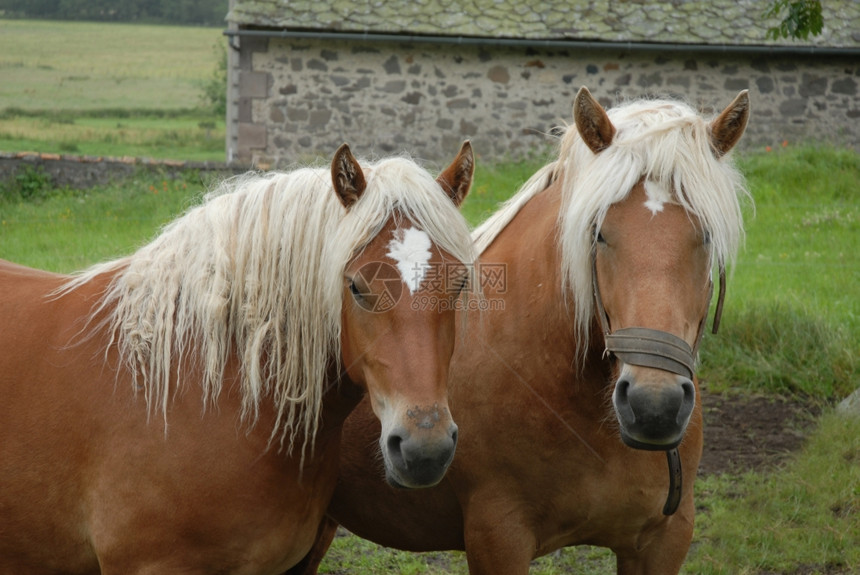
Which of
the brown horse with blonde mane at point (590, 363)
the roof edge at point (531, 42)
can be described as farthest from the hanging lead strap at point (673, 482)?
the roof edge at point (531, 42)

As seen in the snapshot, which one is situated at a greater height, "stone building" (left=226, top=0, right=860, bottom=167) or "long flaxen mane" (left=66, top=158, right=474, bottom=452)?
"stone building" (left=226, top=0, right=860, bottom=167)

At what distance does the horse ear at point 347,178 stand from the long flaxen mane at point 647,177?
24.9 inches

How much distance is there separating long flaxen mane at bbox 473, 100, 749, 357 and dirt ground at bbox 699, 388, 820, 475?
2.92 metres

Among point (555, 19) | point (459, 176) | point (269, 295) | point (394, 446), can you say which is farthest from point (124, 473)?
point (555, 19)

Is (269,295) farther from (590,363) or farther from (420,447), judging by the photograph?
(590,363)

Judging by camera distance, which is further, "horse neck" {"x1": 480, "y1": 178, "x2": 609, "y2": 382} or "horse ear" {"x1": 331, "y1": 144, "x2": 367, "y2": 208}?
"horse neck" {"x1": 480, "y1": 178, "x2": 609, "y2": 382}

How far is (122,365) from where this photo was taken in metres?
2.57

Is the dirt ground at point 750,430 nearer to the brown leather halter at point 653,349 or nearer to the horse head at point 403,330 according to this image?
the brown leather halter at point 653,349

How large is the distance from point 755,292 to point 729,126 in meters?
4.78

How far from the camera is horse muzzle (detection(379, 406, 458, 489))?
2236 millimetres

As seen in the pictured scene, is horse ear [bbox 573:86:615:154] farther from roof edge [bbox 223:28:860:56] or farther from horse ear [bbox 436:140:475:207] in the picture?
roof edge [bbox 223:28:860:56]

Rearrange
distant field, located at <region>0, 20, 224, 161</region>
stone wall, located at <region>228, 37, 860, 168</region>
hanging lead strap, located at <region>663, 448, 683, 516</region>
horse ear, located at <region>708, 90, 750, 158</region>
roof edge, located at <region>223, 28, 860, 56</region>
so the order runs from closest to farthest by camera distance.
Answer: horse ear, located at <region>708, 90, 750, 158</region> < hanging lead strap, located at <region>663, 448, 683, 516</region> < roof edge, located at <region>223, 28, 860, 56</region> < stone wall, located at <region>228, 37, 860, 168</region> < distant field, located at <region>0, 20, 224, 161</region>

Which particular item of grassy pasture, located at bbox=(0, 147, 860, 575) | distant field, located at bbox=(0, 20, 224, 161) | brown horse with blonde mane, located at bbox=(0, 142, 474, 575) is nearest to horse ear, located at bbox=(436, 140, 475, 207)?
brown horse with blonde mane, located at bbox=(0, 142, 474, 575)

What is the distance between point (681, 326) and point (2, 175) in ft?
37.7
